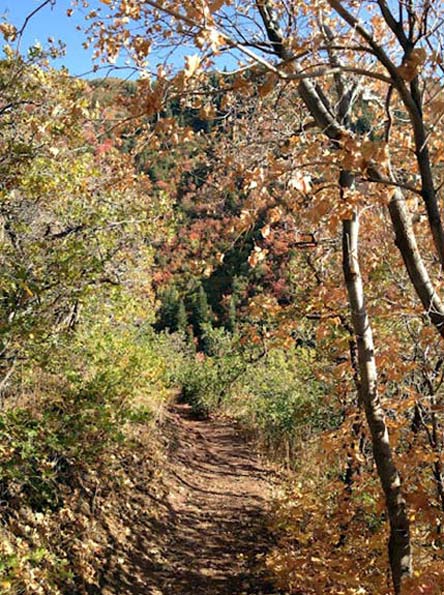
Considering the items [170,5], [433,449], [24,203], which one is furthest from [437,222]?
[24,203]

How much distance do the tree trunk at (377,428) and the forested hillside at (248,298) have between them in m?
0.02

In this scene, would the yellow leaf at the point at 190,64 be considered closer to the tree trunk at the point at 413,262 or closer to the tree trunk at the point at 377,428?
the tree trunk at the point at 413,262

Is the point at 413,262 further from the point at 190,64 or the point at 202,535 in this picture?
the point at 202,535

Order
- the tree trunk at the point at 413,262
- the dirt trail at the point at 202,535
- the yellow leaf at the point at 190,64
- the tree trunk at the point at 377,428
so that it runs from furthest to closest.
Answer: the dirt trail at the point at 202,535, the tree trunk at the point at 377,428, the tree trunk at the point at 413,262, the yellow leaf at the point at 190,64

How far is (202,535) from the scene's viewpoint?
7.09 m

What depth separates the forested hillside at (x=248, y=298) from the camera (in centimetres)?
251

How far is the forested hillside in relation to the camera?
8.24ft

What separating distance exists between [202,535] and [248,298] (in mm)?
3437

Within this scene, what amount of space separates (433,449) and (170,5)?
335 centimetres

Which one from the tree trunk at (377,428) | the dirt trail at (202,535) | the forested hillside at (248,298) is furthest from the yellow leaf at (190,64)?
the dirt trail at (202,535)

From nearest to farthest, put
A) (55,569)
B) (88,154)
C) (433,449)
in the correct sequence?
(433,449), (55,569), (88,154)

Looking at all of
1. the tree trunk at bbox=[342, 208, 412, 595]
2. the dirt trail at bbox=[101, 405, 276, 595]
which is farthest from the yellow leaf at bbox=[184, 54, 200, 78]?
the dirt trail at bbox=[101, 405, 276, 595]

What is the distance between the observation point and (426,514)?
134 inches

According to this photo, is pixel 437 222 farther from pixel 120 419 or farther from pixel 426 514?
pixel 120 419
